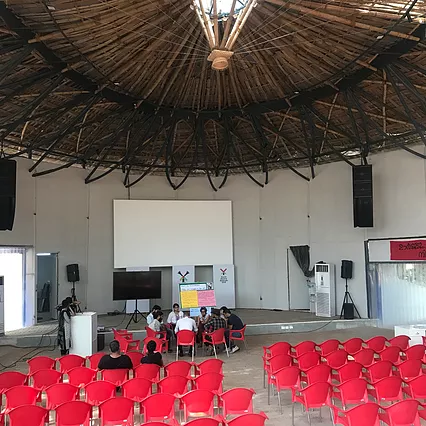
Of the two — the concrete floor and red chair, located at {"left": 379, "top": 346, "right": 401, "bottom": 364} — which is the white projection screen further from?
red chair, located at {"left": 379, "top": 346, "right": 401, "bottom": 364}

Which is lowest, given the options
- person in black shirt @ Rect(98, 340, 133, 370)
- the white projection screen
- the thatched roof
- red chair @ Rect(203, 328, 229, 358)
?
red chair @ Rect(203, 328, 229, 358)

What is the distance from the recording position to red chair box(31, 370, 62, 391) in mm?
6570

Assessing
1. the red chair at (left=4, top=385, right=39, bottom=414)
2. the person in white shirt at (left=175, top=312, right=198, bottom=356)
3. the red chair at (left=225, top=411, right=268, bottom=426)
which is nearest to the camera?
the red chair at (left=225, top=411, right=268, bottom=426)

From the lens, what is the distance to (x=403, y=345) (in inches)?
339

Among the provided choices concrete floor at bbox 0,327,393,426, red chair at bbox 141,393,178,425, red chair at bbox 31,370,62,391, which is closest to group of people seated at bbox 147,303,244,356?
concrete floor at bbox 0,327,393,426

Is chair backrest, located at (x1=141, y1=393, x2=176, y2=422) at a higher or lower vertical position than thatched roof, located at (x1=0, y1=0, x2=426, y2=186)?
lower

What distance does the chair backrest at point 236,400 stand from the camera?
17.8ft

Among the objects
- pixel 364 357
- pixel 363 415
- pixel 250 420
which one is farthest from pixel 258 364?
pixel 250 420

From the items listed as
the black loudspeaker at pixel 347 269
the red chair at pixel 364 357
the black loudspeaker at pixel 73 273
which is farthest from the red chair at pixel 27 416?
the black loudspeaker at pixel 347 269

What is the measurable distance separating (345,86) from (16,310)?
38.4 feet

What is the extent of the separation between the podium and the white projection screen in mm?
5324

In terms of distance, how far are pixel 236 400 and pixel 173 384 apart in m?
1.11

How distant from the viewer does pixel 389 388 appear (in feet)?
19.2

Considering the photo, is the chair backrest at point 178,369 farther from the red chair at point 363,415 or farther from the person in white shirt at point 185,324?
the person in white shirt at point 185,324
